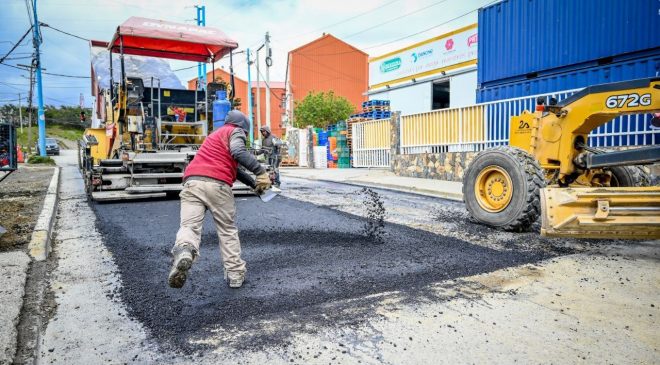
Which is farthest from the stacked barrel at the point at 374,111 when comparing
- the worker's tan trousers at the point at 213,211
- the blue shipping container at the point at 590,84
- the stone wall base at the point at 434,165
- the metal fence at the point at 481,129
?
the worker's tan trousers at the point at 213,211

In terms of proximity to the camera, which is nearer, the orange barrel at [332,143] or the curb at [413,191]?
the curb at [413,191]

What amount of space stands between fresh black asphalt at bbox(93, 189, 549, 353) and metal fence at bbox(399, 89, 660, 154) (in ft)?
20.5

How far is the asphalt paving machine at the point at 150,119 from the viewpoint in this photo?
882cm

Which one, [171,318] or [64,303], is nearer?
[171,318]

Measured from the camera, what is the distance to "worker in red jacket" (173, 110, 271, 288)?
144 inches

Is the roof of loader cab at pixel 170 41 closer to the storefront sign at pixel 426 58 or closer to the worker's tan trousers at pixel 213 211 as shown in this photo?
the worker's tan trousers at pixel 213 211

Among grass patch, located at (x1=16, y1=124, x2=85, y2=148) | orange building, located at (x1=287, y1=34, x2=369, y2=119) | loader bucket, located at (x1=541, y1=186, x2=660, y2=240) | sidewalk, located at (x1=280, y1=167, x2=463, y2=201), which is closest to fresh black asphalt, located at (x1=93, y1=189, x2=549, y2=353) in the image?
loader bucket, located at (x1=541, y1=186, x2=660, y2=240)

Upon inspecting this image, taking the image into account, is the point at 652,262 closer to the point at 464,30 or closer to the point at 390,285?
the point at 390,285

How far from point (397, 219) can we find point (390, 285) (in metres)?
3.35

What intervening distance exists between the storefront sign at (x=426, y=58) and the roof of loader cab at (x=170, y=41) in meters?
16.0

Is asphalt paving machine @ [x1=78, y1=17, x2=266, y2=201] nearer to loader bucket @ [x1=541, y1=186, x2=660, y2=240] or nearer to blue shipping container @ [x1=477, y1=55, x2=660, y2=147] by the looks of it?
loader bucket @ [x1=541, y1=186, x2=660, y2=240]

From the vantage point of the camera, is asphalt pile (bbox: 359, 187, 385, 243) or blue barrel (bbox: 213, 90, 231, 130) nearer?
asphalt pile (bbox: 359, 187, 385, 243)

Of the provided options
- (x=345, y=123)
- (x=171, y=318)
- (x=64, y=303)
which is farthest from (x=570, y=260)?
(x=345, y=123)

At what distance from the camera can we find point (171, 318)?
3045 mm
